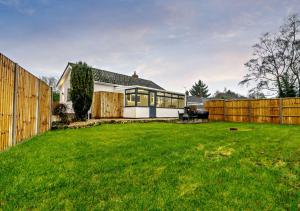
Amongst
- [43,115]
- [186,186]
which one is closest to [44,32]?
[43,115]

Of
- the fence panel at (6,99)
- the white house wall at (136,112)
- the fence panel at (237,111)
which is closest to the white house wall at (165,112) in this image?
the white house wall at (136,112)

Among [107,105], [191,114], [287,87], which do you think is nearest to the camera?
[191,114]

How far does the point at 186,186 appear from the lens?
131 inches

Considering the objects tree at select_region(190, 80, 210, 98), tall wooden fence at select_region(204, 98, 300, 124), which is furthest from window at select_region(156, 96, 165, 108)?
tree at select_region(190, 80, 210, 98)

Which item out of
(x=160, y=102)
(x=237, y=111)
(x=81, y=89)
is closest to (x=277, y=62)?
(x=237, y=111)

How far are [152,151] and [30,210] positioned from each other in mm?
3365

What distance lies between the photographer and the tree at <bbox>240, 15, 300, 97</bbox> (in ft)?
87.2

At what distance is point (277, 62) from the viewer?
28109 mm

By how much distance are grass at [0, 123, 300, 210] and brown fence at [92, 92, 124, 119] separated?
13.4 meters

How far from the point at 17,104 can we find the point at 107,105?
1360 centimetres

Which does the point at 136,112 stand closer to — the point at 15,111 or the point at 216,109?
the point at 216,109

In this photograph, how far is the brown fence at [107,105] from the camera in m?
19.1

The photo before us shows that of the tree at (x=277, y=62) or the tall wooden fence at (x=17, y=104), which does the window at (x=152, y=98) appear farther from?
the tree at (x=277, y=62)

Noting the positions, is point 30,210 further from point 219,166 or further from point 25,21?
point 25,21
